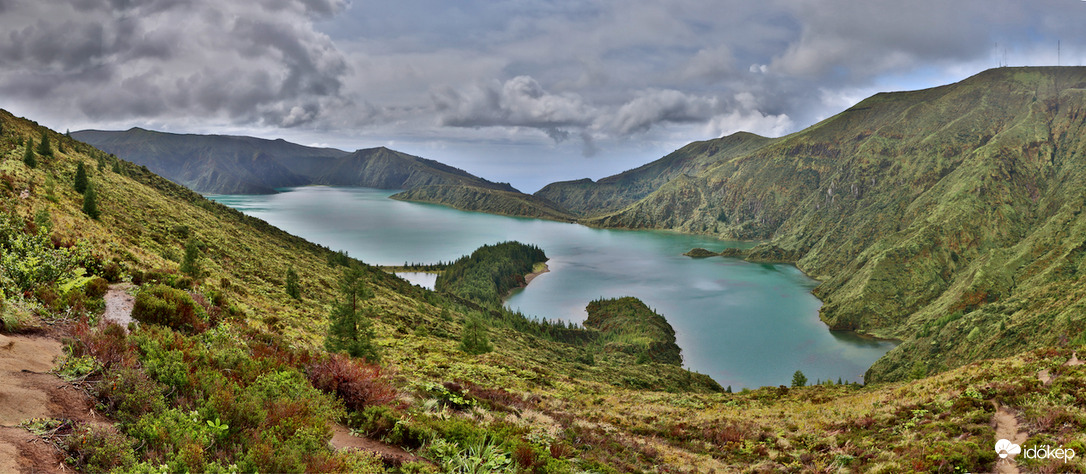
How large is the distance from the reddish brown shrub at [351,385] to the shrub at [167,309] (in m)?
4.23

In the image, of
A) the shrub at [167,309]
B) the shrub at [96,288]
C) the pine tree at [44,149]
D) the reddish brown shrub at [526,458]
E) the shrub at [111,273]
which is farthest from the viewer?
the pine tree at [44,149]

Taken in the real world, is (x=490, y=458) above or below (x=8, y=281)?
below

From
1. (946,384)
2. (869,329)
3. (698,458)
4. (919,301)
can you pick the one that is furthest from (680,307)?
(698,458)

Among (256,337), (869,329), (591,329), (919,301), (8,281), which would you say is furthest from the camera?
(919,301)

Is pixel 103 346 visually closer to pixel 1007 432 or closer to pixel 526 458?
pixel 526 458

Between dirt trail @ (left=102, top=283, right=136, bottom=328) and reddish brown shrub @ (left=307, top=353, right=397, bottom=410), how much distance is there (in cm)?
515

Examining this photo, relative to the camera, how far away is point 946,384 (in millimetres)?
22594

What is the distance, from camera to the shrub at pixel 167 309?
38.5ft

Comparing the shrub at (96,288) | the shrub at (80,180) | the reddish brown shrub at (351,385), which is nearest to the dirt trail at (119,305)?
the shrub at (96,288)

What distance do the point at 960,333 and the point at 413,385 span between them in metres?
148

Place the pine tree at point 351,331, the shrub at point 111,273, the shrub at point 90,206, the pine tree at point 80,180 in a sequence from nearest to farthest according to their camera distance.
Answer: the shrub at point 111,273
the pine tree at point 351,331
the shrub at point 90,206
the pine tree at point 80,180

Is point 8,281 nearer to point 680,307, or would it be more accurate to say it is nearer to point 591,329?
point 591,329

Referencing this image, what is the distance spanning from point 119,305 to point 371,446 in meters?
9.39

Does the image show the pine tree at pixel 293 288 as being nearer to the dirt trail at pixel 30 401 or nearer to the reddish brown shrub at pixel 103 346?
the reddish brown shrub at pixel 103 346
